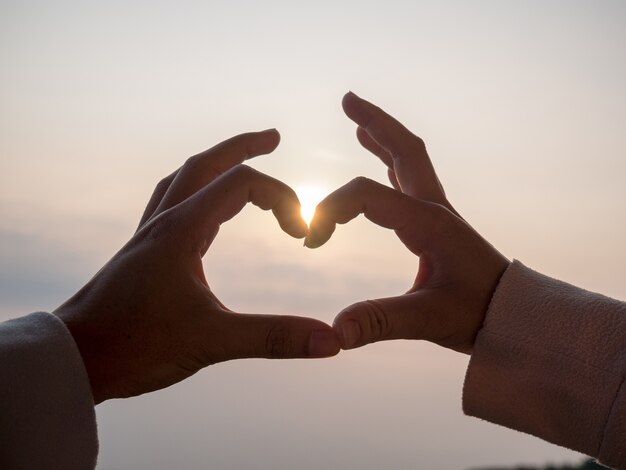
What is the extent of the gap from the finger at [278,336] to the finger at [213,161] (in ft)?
2.33

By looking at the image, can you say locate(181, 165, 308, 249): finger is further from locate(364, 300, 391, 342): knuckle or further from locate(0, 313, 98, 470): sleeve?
locate(0, 313, 98, 470): sleeve

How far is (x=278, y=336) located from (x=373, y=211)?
605 millimetres

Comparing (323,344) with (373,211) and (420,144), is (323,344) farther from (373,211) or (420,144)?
(420,144)

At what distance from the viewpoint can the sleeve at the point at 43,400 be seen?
1511mm

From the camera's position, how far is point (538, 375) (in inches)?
81.0

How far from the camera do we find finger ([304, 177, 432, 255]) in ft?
7.57

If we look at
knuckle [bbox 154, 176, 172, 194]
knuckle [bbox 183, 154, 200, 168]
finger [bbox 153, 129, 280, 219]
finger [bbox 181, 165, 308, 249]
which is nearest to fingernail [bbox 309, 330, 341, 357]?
finger [bbox 181, 165, 308, 249]

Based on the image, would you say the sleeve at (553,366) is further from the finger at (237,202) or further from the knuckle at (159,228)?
the knuckle at (159,228)

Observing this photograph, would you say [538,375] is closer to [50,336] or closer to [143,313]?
[143,313]

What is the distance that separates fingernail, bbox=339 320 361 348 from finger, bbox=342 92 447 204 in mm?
766

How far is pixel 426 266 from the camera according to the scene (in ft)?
7.70

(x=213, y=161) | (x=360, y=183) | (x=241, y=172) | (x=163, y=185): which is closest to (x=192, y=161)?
(x=213, y=161)

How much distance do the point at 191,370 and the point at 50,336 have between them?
1.39 feet

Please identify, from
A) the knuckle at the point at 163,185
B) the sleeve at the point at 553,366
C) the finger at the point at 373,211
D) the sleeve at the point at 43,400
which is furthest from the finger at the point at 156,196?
the sleeve at the point at 553,366
